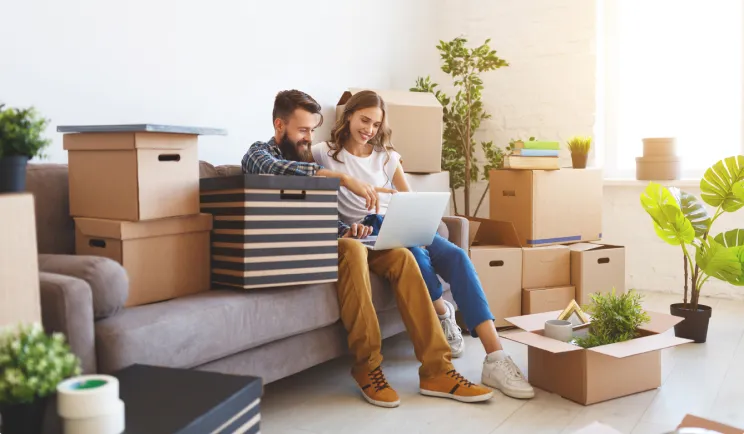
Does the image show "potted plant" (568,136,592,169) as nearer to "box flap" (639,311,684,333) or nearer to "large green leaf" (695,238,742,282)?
"large green leaf" (695,238,742,282)

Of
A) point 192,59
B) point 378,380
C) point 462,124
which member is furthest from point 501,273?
point 192,59

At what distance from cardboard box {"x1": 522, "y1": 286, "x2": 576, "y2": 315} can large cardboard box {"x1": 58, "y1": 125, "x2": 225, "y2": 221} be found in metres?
1.59

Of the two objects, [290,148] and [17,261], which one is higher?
[290,148]

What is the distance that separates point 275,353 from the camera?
1838 mm

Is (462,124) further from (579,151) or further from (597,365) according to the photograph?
(597,365)

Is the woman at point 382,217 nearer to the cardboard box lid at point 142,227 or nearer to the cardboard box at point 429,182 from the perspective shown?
the cardboard box at point 429,182

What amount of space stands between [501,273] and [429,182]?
684mm

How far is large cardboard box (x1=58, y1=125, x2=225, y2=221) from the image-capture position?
1.66m

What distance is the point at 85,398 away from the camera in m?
0.97

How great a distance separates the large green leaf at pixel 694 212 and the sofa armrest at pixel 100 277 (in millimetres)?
2158

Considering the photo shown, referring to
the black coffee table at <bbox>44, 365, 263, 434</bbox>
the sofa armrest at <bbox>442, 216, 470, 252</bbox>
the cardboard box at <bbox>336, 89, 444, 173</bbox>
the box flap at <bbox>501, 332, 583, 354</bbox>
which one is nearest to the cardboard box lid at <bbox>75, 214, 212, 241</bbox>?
the black coffee table at <bbox>44, 365, 263, 434</bbox>

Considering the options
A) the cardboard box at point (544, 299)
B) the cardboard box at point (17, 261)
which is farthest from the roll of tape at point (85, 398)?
the cardboard box at point (544, 299)

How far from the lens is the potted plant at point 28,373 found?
0.95 meters

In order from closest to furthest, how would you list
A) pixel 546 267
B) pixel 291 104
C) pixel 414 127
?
pixel 291 104, pixel 546 267, pixel 414 127
